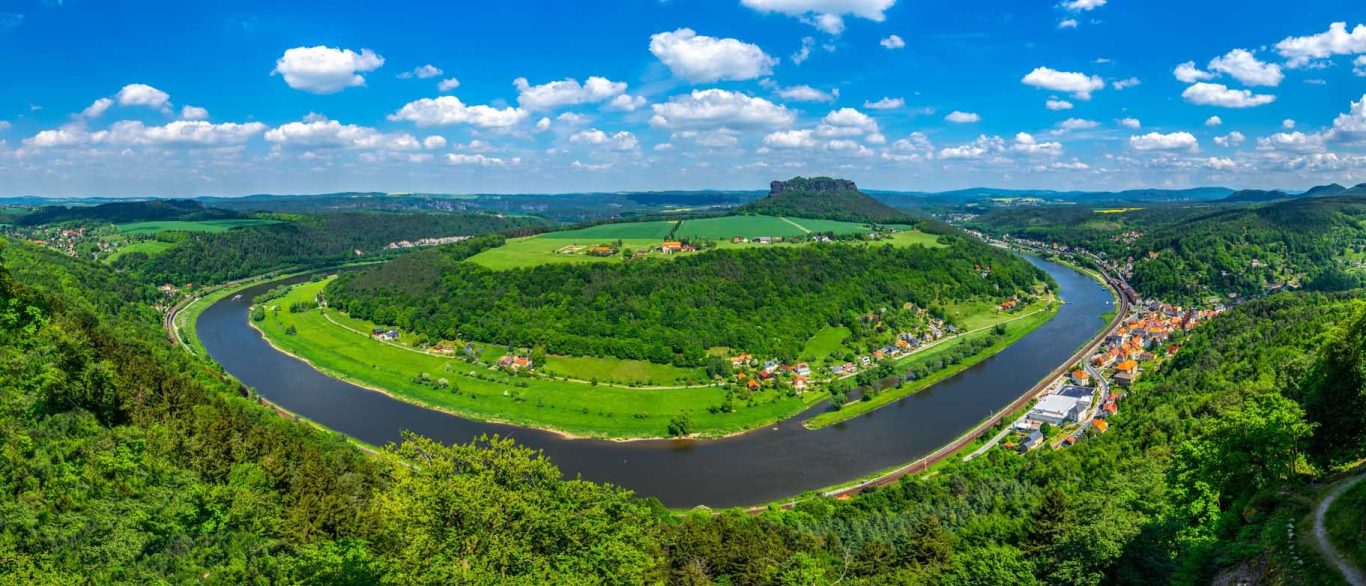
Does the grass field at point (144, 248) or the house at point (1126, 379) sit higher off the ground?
the grass field at point (144, 248)

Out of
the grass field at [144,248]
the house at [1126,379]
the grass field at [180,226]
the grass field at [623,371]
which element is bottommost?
the grass field at [623,371]

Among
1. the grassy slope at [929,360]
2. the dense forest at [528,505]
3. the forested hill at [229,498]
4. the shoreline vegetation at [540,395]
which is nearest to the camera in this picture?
the forested hill at [229,498]

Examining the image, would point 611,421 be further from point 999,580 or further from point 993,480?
point 999,580

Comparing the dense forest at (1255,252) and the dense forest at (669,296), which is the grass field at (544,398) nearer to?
the dense forest at (669,296)

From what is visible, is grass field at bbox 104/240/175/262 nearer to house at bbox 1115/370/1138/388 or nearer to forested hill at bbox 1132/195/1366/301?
house at bbox 1115/370/1138/388

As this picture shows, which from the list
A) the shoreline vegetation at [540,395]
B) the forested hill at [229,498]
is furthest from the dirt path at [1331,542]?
the shoreline vegetation at [540,395]

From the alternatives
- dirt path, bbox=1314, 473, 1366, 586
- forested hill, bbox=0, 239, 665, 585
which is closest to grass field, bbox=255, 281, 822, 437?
forested hill, bbox=0, 239, 665, 585

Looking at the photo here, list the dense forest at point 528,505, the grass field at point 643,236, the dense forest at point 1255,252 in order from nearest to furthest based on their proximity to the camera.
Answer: the dense forest at point 528,505 < the dense forest at point 1255,252 < the grass field at point 643,236
